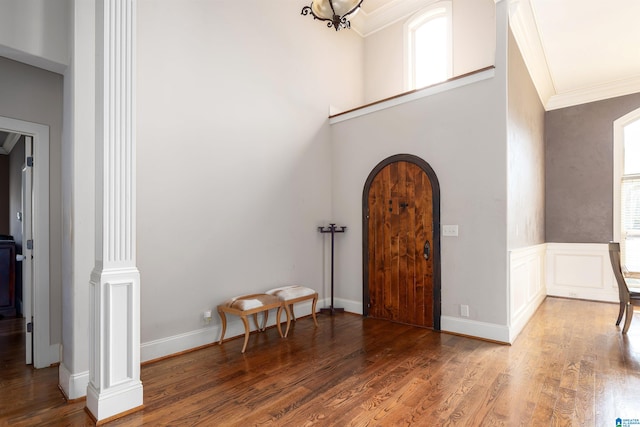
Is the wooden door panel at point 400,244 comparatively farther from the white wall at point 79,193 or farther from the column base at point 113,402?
the white wall at point 79,193

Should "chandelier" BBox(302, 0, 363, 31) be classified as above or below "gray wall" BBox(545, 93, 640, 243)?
above

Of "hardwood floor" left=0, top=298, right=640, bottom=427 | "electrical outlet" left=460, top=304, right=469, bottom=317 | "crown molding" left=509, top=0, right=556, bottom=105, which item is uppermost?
"crown molding" left=509, top=0, right=556, bottom=105

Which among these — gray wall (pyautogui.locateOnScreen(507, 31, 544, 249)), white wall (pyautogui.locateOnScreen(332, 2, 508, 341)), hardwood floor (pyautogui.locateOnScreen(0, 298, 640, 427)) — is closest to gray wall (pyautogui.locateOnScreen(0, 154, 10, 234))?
hardwood floor (pyautogui.locateOnScreen(0, 298, 640, 427))

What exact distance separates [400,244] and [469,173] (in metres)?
1.19

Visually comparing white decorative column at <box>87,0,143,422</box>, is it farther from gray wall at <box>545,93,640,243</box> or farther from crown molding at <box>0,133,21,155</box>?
gray wall at <box>545,93,640,243</box>

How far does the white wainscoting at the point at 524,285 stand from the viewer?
3.65 meters

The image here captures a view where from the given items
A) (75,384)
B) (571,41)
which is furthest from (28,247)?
(571,41)

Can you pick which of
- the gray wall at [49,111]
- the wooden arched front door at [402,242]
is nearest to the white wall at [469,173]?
the wooden arched front door at [402,242]

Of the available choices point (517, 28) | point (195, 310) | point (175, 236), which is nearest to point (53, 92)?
point (175, 236)

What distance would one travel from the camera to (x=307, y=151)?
4.80 metres

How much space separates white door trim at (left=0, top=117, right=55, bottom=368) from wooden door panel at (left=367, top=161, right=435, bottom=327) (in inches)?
140

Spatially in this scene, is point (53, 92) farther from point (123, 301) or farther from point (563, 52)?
point (563, 52)

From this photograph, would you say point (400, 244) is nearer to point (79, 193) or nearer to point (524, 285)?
point (524, 285)

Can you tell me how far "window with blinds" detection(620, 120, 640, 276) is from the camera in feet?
17.4
